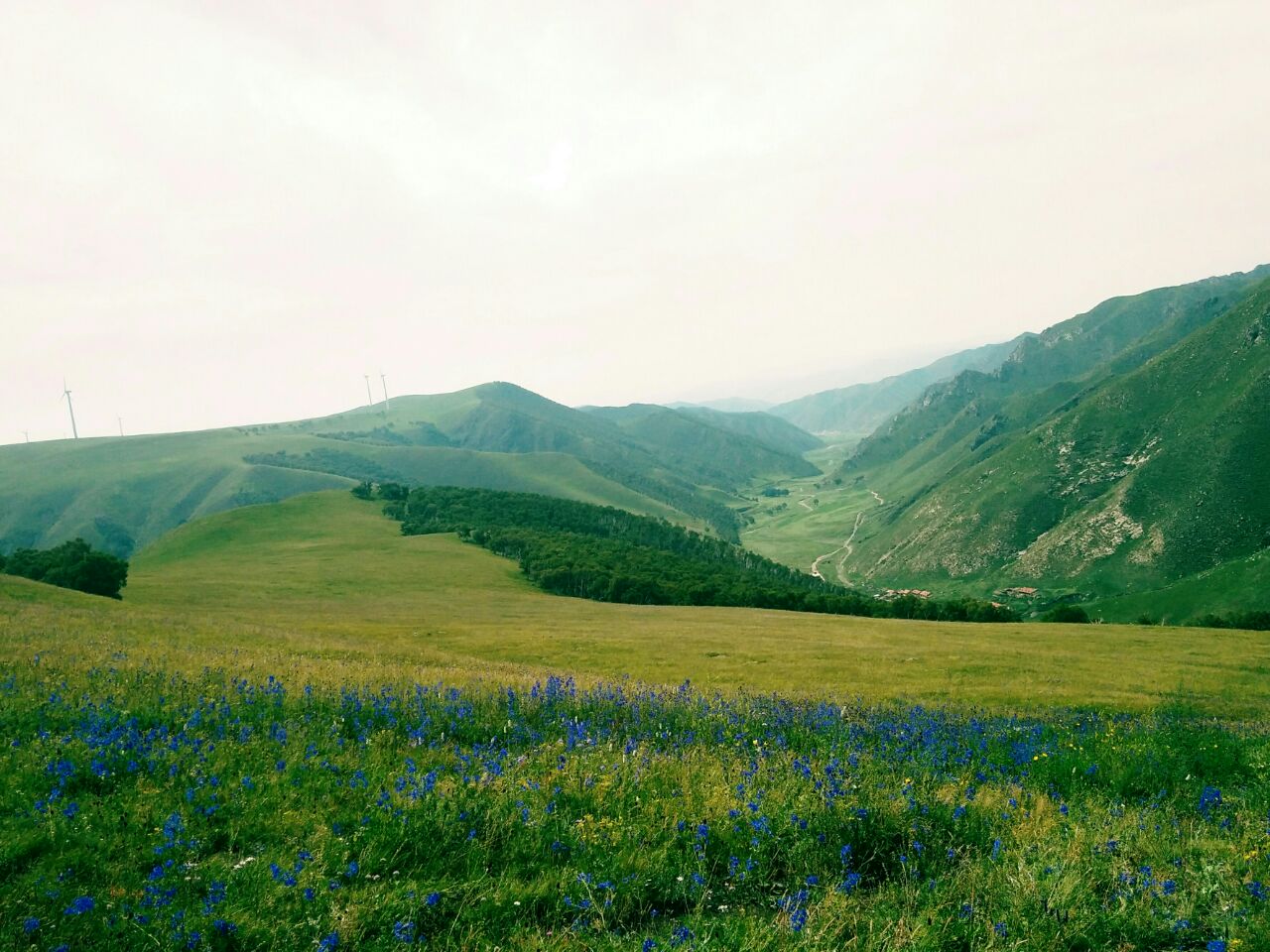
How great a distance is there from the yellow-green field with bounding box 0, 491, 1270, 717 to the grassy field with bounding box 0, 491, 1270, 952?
4.42m

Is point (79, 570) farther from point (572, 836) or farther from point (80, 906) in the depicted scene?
point (572, 836)

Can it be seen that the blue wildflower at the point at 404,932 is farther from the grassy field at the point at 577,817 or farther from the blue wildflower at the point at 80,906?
the blue wildflower at the point at 80,906

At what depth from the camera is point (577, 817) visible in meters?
7.11

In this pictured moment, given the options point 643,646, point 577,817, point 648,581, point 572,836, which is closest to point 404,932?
point 572,836

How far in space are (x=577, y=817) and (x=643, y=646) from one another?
29.0 meters

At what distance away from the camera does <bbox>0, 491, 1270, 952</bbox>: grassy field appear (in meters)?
5.23

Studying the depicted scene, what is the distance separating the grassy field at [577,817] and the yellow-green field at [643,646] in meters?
4.42

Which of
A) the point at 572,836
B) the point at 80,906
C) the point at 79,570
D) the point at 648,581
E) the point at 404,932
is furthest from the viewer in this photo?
the point at 648,581

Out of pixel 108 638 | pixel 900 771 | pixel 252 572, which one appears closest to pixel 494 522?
pixel 252 572

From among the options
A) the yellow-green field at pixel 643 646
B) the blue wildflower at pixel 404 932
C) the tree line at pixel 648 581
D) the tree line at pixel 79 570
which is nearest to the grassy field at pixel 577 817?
the blue wildflower at pixel 404 932

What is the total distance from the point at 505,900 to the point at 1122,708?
81.0ft

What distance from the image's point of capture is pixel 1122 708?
21.7 metres

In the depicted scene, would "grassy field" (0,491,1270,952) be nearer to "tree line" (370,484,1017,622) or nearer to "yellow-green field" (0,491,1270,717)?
"yellow-green field" (0,491,1270,717)

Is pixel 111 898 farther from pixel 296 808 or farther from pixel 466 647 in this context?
pixel 466 647
